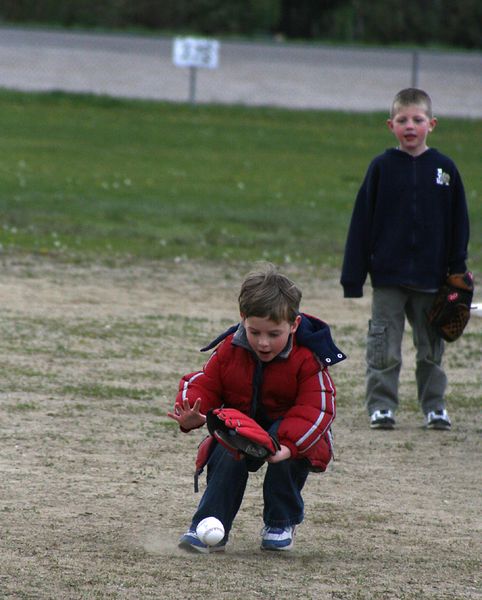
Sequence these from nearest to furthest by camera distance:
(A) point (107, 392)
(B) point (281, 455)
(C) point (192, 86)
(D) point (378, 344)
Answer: (B) point (281, 455), (D) point (378, 344), (A) point (107, 392), (C) point (192, 86)

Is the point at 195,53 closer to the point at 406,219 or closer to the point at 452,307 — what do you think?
the point at 406,219

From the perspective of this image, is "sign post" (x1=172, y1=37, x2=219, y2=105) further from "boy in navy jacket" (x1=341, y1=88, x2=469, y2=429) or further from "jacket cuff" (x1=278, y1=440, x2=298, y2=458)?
"jacket cuff" (x1=278, y1=440, x2=298, y2=458)

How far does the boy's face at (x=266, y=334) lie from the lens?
4.30m

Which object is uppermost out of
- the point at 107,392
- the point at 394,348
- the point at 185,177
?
the point at 394,348

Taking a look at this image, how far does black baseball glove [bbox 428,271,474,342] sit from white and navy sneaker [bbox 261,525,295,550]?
2224 mm

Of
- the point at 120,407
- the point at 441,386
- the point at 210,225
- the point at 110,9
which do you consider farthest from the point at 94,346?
the point at 110,9

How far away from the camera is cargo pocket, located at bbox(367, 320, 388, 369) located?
21.8 feet

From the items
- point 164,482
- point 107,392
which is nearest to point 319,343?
point 164,482

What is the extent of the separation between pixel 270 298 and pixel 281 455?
21.0 inches

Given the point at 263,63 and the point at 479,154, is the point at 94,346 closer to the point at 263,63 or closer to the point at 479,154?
the point at 479,154

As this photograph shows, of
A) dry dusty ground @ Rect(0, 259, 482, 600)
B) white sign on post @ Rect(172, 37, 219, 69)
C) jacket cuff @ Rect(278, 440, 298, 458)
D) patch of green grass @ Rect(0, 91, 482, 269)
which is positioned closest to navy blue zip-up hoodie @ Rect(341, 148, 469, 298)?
dry dusty ground @ Rect(0, 259, 482, 600)

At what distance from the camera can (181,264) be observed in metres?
11.2

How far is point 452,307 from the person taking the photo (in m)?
6.46

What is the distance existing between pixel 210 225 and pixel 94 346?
5.59 m
